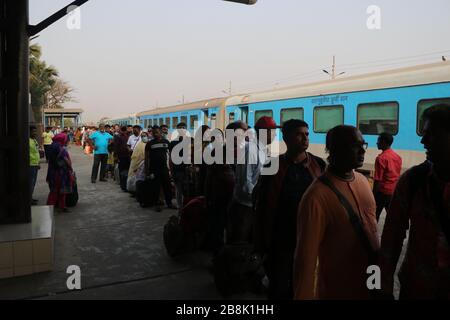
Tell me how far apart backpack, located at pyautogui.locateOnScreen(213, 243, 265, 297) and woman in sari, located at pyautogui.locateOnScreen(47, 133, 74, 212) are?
449 centimetres

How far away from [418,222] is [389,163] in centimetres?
373

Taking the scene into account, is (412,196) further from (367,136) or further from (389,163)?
(367,136)

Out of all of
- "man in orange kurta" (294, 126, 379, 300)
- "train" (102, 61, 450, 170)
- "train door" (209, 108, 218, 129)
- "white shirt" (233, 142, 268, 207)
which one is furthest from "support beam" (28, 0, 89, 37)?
"train door" (209, 108, 218, 129)

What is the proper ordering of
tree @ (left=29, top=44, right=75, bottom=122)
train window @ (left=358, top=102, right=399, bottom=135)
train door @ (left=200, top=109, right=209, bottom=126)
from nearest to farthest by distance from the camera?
1. train window @ (left=358, top=102, right=399, bottom=135)
2. train door @ (left=200, top=109, right=209, bottom=126)
3. tree @ (left=29, top=44, right=75, bottom=122)

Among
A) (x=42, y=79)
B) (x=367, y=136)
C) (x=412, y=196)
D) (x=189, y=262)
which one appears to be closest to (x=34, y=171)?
(x=189, y=262)

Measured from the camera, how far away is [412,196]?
1737mm

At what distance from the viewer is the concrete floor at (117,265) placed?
3748 millimetres

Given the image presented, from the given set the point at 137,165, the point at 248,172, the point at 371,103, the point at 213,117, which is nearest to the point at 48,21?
the point at 248,172

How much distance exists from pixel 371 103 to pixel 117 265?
22.1 ft

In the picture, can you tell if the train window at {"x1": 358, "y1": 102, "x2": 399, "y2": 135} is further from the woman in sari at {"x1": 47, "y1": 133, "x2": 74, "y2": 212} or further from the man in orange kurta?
the man in orange kurta

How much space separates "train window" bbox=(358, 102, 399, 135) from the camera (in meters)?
8.20

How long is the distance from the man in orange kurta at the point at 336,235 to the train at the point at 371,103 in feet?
20.4

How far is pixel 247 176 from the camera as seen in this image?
3.80 meters

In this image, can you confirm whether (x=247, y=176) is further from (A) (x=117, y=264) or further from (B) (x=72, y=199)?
(B) (x=72, y=199)
